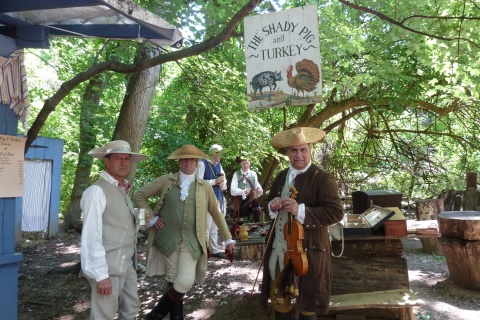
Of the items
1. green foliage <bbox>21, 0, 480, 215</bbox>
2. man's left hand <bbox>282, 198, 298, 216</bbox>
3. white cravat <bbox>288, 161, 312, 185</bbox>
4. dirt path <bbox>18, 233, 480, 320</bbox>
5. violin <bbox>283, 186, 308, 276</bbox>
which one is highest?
green foliage <bbox>21, 0, 480, 215</bbox>

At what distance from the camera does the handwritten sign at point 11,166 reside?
382 cm

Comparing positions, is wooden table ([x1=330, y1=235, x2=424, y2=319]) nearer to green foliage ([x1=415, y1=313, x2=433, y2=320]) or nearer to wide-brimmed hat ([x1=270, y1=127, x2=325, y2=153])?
green foliage ([x1=415, y1=313, x2=433, y2=320])

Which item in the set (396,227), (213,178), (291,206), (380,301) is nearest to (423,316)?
(380,301)

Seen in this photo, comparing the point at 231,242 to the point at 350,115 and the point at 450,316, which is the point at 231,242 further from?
the point at 350,115

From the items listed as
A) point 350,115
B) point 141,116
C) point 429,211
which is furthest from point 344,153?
point 141,116

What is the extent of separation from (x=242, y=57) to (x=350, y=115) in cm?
448

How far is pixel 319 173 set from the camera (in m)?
3.63

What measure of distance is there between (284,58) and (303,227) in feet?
6.21

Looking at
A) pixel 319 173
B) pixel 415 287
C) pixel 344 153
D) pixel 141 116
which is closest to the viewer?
pixel 319 173

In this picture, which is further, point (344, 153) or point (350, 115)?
point (344, 153)

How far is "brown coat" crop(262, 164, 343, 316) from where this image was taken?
136 inches

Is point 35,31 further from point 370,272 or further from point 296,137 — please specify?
point 370,272

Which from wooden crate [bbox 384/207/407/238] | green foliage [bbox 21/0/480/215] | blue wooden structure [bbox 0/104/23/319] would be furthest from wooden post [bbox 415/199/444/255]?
blue wooden structure [bbox 0/104/23/319]

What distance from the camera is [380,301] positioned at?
13.8ft
